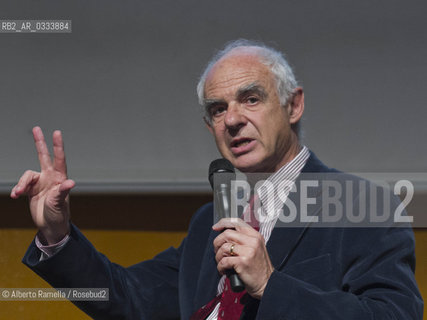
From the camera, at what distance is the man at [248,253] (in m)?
1.04

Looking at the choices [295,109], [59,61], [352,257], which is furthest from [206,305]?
[59,61]

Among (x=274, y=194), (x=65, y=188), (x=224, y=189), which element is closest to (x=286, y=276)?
(x=224, y=189)

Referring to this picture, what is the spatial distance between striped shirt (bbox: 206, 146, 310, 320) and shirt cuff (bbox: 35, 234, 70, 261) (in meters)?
0.38

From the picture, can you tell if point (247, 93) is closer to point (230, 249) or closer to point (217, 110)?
point (217, 110)

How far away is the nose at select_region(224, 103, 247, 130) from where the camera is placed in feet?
4.39

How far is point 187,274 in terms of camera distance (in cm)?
145

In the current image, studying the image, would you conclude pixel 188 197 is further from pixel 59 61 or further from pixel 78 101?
pixel 59 61

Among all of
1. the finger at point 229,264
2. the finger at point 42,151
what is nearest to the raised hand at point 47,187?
the finger at point 42,151

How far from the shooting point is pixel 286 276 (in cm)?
105

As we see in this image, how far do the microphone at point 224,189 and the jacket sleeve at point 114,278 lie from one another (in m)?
0.39

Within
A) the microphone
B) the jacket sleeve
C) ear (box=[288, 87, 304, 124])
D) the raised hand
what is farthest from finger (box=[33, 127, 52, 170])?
ear (box=[288, 87, 304, 124])

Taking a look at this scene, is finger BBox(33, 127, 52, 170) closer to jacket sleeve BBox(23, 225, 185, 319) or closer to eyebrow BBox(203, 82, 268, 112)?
jacket sleeve BBox(23, 225, 185, 319)

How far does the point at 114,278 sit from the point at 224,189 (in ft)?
1.56

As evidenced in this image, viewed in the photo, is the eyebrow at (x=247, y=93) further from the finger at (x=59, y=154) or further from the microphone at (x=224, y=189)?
the finger at (x=59, y=154)
